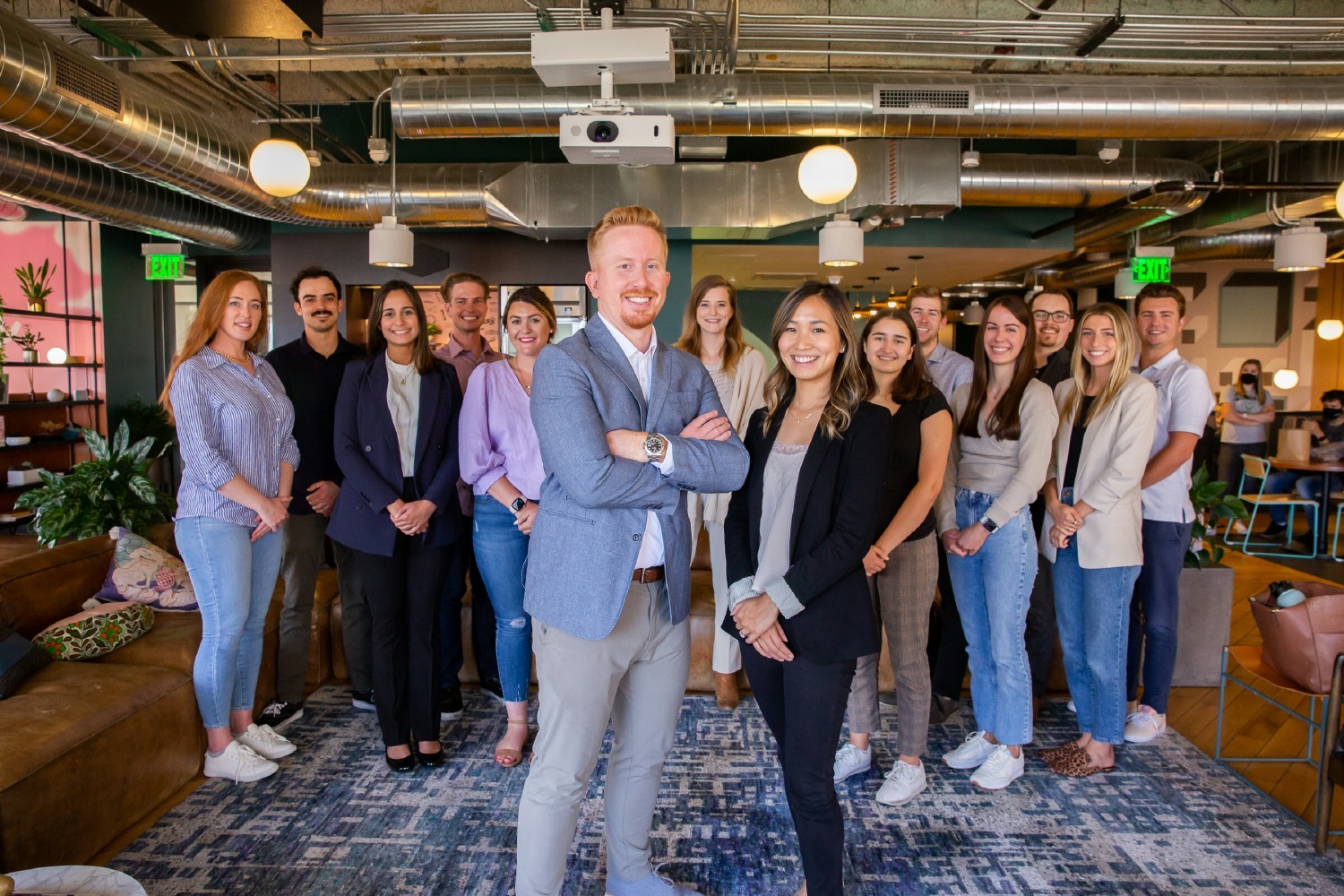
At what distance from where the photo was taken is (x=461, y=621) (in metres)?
3.88

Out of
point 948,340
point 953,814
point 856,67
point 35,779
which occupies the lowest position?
point 953,814

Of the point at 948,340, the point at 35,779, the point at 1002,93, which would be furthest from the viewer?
the point at 948,340

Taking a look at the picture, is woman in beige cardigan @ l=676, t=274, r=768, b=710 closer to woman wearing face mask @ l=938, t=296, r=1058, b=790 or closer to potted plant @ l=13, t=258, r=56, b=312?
woman wearing face mask @ l=938, t=296, r=1058, b=790

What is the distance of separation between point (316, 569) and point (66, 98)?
2551mm

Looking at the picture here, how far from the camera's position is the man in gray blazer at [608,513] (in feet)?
6.31

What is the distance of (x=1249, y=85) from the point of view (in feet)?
16.8

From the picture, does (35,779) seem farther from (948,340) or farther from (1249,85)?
(948,340)

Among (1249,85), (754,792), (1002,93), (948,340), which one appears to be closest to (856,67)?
(1002,93)

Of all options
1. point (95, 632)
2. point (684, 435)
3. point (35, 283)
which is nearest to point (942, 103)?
point (684, 435)

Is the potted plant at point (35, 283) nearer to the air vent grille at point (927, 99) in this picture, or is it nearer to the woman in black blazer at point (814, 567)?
the air vent grille at point (927, 99)

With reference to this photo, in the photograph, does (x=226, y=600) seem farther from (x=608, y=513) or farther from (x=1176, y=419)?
(x=1176, y=419)

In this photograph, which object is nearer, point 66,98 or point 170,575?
point 170,575

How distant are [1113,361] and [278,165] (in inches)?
176

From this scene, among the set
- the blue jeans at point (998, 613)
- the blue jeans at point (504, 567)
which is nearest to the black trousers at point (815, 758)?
the blue jeans at point (998, 613)
